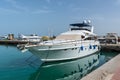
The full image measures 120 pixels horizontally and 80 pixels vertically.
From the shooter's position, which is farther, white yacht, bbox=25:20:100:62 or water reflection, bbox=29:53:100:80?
white yacht, bbox=25:20:100:62

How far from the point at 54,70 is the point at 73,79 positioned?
120 inches

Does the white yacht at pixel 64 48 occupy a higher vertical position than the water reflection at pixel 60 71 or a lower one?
higher

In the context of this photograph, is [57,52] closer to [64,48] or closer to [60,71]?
[64,48]

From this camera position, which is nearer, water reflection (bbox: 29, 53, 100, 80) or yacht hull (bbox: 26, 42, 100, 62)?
water reflection (bbox: 29, 53, 100, 80)

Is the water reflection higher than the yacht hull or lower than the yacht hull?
lower

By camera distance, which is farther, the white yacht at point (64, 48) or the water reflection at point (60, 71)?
the white yacht at point (64, 48)

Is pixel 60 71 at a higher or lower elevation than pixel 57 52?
lower

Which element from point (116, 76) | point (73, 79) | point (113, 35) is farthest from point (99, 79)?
point (113, 35)

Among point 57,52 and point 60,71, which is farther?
point 57,52

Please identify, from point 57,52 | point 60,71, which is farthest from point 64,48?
point 60,71

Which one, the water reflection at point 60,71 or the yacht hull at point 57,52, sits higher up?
the yacht hull at point 57,52

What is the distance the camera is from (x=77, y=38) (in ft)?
69.5

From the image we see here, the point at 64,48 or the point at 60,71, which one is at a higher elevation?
the point at 64,48

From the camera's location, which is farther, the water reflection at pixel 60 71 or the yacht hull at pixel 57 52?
the yacht hull at pixel 57 52
